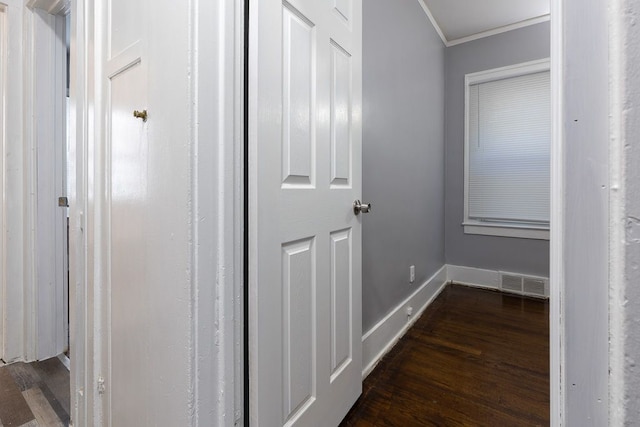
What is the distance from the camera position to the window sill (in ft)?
9.27

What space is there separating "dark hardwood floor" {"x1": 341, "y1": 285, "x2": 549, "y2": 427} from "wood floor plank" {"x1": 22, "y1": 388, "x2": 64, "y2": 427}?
49.1 inches

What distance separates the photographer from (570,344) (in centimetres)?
36

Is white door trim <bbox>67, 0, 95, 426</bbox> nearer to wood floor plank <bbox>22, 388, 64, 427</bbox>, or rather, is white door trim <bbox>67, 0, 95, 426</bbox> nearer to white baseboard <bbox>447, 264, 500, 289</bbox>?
wood floor plank <bbox>22, 388, 64, 427</bbox>

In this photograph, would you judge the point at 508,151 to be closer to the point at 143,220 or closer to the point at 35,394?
the point at 143,220

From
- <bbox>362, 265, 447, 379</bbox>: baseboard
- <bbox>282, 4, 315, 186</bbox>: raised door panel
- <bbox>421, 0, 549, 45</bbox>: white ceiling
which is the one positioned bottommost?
<bbox>362, 265, 447, 379</bbox>: baseboard

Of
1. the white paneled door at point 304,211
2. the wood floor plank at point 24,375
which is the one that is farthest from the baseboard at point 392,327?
the wood floor plank at point 24,375

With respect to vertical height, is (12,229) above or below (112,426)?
above

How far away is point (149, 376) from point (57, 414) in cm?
94

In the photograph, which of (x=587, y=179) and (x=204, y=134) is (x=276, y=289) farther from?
(x=587, y=179)

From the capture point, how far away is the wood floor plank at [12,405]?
1300 mm

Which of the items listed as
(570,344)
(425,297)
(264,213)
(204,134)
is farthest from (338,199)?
(425,297)

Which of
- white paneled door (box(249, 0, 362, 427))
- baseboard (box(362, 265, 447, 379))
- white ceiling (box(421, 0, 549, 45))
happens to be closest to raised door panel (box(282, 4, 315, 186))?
white paneled door (box(249, 0, 362, 427))

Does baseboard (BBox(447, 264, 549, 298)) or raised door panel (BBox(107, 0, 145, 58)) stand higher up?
raised door panel (BBox(107, 0, 145, 58))

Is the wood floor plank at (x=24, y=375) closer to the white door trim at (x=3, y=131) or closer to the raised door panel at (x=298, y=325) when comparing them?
the white door trim at (x=3, y=131)
